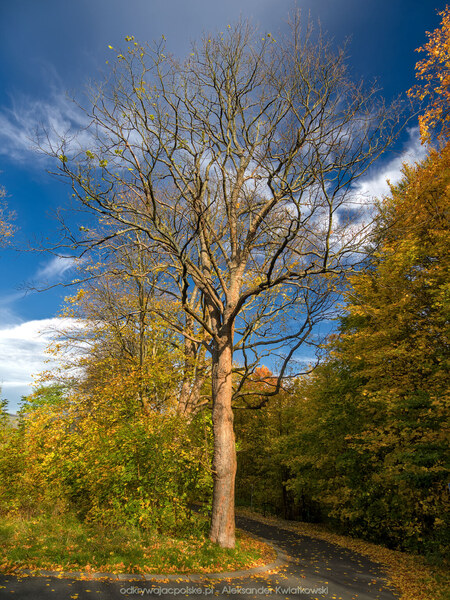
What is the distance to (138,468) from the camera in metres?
8.42

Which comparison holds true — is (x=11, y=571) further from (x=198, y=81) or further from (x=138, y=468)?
(x=198, y=81)

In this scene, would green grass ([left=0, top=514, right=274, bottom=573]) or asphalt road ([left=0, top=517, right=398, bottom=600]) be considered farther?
green grass ([left=0, top=514, right=274, bottom=573])

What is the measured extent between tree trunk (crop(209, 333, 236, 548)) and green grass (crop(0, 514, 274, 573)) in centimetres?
38

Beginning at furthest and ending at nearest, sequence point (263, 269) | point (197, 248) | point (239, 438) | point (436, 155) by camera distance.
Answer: point (239, 438) < point (436, 155) < point (197, 248) < point (263, 269)

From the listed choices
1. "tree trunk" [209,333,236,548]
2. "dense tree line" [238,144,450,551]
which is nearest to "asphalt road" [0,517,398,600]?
"tree trunk" [209,333,236,548]

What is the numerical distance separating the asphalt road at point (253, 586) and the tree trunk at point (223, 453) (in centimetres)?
126

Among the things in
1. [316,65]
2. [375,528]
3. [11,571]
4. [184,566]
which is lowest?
[375,528]

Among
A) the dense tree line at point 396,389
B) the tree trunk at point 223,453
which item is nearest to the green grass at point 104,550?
the tree trunk at point 223,453

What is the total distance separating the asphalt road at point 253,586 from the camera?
4790 millimetres

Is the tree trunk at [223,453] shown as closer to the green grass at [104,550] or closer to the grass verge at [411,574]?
the green grass at [104,550]

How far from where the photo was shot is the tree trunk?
26.2 ft

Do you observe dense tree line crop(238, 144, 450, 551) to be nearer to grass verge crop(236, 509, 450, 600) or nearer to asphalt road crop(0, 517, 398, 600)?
grass verge crop(236, 509, 450, 600)

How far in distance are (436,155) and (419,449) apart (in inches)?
452

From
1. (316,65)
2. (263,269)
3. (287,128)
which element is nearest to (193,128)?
(287,128)
